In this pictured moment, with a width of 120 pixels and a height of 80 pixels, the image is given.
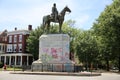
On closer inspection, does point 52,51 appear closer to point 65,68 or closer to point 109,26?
point 65,68

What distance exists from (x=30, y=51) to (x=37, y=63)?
39.8m

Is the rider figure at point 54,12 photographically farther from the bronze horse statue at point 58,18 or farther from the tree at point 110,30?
the tree at point 110,30

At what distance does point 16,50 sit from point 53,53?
4858 centimetres

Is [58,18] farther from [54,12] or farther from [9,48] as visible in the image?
[9,48]

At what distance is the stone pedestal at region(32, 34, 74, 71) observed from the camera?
120ft

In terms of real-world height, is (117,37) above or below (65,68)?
above

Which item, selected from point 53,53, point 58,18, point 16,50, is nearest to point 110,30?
point 58,18

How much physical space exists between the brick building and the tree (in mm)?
28222

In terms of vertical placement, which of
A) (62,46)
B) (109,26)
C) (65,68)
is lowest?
(65,68)

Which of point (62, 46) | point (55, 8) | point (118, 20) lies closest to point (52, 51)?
point (62, 46)

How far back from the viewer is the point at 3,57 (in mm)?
86938

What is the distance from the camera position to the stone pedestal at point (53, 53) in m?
36.5

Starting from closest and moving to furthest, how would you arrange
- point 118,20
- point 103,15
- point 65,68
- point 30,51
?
A: 1. point 65,68
2. point 118,20
3. point 103,15
4. point 30,51

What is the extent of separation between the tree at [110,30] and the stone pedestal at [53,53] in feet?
57.5
